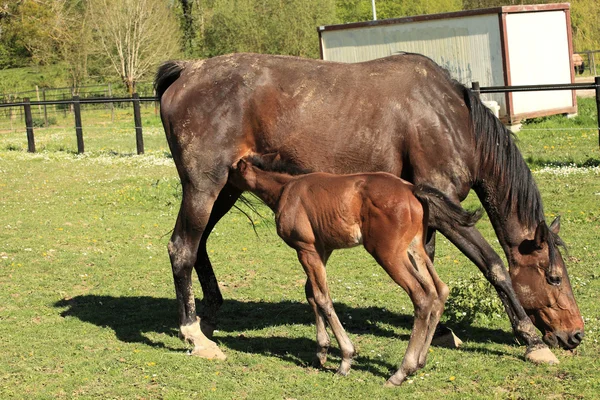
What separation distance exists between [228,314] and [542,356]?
10.1 ft

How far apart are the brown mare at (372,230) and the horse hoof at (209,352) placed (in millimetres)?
820

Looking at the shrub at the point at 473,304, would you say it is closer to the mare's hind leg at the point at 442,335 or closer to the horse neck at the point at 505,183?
the mare's hind leg at the point at 442,335

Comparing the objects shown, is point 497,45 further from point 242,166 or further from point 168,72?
point 242,166

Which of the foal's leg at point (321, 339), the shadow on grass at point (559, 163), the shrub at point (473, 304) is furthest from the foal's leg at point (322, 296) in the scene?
the shadow on grass at point (559, 163)

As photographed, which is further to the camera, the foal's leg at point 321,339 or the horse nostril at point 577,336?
the horse nostril at point 577,336

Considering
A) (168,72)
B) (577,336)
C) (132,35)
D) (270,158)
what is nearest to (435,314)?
(577,336)

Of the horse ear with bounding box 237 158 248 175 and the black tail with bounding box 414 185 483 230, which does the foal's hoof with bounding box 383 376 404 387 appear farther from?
the horse ear with bounding box 237 158 248 175

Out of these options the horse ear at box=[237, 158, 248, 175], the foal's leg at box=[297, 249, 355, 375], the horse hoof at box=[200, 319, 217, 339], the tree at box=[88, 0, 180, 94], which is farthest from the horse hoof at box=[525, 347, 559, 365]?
the tree at box=[88, 0, 180, 94]

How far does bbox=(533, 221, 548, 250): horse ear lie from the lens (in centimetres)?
572

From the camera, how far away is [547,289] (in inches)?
229

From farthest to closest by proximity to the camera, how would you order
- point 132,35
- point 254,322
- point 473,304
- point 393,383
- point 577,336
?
1. point 132,35
2. point 254,322
3. point 473,304
4. point 577,336
5. point 393,383

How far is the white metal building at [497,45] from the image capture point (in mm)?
20422

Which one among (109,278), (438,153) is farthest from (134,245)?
(438,153)

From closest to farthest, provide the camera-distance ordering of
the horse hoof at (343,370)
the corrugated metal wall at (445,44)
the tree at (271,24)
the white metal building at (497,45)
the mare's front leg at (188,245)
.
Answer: the horse hoof at (343,370), the mare's front leg at (188,245), the white metal building at (497,45), the corrugated metal wall at (445,44), the tree at (271,24)
